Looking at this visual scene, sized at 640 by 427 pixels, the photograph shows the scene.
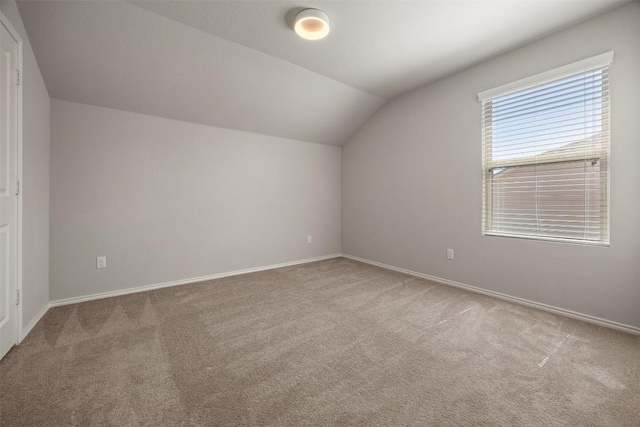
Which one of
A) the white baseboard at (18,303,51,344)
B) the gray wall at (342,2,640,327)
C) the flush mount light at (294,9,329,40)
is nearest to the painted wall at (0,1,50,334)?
the white baseboard at (18,303,51,344)

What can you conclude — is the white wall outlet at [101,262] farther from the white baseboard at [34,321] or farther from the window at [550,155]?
the window at [550,155]

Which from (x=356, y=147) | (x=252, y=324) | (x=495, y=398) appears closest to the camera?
(x=495, y=398)

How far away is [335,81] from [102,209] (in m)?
3.01

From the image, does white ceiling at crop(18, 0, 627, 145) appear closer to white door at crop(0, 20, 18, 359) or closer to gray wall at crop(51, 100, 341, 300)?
gray wall at crop(51, 100, 341, 300)

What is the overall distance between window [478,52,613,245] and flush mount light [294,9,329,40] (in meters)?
1.86

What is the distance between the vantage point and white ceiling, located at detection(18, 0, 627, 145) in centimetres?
200

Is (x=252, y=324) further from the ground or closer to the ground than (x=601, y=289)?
closer to the ground

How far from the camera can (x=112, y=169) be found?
2.83 meters

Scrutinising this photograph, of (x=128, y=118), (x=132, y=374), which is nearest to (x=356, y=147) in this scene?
(x=128, y=118)

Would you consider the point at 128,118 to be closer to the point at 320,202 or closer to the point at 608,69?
the point at 320,202

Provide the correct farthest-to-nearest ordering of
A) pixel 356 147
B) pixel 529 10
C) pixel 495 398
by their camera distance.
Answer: pixel 356 147
pixel 529 10
pixel 495 398

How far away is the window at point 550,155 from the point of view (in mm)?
2154

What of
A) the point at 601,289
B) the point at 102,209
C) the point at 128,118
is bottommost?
the point at 601,289

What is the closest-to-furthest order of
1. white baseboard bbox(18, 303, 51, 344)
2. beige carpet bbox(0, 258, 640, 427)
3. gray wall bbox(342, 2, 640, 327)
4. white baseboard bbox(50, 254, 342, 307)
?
beige carpet bbox(0, 258, 640, 427), white baseboard bbox(18, 303, 51, 344), gray wall bbox(342, 2, 640, 327), white baseboard bbox(50, 254, 342, 307)
